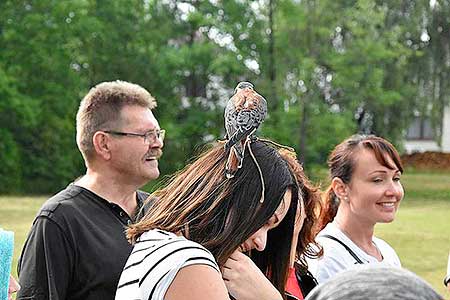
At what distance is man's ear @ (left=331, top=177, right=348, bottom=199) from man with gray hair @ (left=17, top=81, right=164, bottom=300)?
36.1 inches

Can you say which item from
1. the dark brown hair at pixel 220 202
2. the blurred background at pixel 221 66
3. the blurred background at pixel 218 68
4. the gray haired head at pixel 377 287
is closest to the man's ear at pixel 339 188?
the dark brown hair at pixel 220 202

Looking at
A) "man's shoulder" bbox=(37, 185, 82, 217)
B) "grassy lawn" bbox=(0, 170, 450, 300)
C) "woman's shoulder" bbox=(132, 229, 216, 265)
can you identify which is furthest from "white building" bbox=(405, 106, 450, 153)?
"woman's shoulder" bbox=(132, 229, 216, 265)

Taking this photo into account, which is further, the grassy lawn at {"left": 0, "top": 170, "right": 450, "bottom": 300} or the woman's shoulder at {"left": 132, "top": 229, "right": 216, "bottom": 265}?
the grassy lawn at {"left": 0, "top": 170, "right": 450, "bottom": 300}

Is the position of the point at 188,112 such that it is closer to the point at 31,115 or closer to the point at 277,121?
the point at 277,121

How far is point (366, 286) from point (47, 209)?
8.44 ft

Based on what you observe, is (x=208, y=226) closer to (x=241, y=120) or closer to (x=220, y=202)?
(x=220, y=202)

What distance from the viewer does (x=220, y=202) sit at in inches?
87.4

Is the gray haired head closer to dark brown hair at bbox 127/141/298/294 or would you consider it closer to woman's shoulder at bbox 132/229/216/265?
woman's shoulder at bbox 132/229/216/265

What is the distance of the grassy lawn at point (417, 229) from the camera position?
13.0 meters

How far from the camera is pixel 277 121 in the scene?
35.8 m

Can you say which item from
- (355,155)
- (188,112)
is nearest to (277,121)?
(188,112)

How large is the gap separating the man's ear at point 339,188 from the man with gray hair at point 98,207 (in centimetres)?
92

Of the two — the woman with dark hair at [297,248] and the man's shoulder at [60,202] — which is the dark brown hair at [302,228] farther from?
the man's shoulder at [60,202]

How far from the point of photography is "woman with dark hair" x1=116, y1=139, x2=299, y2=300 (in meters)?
2.05
